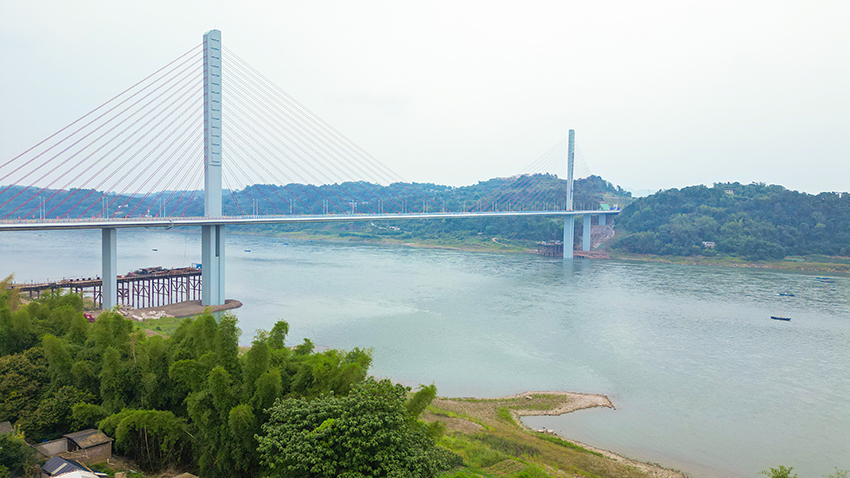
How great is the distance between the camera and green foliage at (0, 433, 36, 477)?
5.56 meters

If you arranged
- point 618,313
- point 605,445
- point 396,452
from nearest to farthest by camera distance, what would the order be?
point 396,452 → point 605,445 → point 618,313

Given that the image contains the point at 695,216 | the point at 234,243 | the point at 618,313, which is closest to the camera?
the point at 618,313

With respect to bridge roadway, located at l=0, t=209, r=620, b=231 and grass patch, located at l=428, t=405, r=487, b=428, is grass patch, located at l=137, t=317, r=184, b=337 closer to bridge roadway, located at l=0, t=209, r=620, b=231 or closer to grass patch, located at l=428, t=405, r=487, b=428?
bridge roadway, located at l=0, t=209, r=620, b=231

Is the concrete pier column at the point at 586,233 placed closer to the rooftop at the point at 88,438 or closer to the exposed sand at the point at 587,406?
the exposed sand at the point at 587,406

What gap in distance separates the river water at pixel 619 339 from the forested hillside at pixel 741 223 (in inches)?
230

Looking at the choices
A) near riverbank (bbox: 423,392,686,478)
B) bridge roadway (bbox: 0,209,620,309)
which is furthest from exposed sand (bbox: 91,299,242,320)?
near riverbank (bbox: 423,392,686,478)

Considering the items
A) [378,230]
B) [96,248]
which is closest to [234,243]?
[96,248]

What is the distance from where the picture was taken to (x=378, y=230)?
51.5 m

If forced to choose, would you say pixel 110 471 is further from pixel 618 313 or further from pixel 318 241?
pixel 318 241

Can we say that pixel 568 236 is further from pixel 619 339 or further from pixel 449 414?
pixel 449 414

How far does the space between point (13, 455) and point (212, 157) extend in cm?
1327

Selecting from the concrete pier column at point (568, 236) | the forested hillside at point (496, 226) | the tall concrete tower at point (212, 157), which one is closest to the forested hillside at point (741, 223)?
the concrete pier column at point (568, 236)

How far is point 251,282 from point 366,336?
1116 cm

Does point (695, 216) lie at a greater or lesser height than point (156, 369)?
greater
